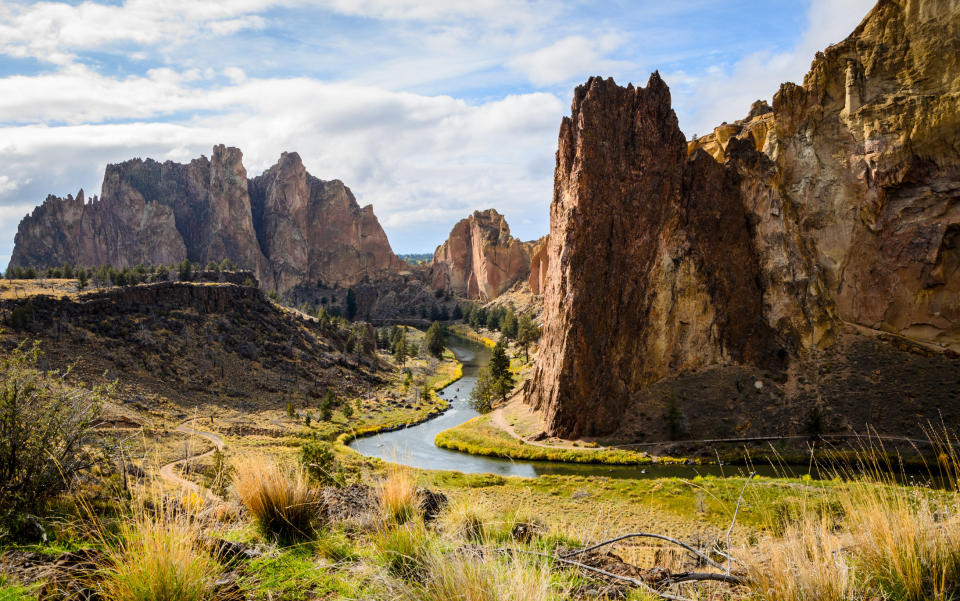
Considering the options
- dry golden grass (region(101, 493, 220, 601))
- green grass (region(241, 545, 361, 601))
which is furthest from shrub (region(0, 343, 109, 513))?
dry golden grass (region(101, 493, 220, 601))

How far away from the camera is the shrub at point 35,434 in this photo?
27.7 feet

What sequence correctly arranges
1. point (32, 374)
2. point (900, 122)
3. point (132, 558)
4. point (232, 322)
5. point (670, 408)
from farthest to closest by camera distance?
1. point (232, 322)
2. point (900, 122)
3. point (670, 408)
4. point (32, 374)
5. point (132, 558)

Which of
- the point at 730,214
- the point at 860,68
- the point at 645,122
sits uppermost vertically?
the point at 860,68

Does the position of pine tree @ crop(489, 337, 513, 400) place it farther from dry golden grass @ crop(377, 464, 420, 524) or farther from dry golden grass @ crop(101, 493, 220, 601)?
dry golden grass @ crop(101, 493, 220, 601)

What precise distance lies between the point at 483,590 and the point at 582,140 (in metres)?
64.8

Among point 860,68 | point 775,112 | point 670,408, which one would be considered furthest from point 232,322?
point 860,68

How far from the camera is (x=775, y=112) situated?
6781 cm

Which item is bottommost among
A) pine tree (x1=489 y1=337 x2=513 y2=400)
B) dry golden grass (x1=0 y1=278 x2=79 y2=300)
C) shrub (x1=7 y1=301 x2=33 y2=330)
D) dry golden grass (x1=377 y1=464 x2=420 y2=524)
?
pine tree (x1=489 y1=337 x2=513 y2=400)

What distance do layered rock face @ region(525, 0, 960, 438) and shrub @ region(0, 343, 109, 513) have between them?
2042 inches

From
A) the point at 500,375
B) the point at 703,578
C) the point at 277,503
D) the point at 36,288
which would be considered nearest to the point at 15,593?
the point at 277,503

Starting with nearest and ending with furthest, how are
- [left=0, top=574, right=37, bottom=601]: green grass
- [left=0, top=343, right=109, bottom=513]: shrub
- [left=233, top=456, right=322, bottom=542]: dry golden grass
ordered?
[left=0, top=574, right=37, bottom=601]: green grass → [left=233, top=456, right=322, bottom=542]: dry golden grass → [left=0, top=343, right=109, bottom=513]: shrub

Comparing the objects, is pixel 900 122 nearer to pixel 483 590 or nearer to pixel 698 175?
pixel 698 175

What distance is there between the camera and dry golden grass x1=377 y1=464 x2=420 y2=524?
7.57 m

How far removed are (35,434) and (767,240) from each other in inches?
2760
